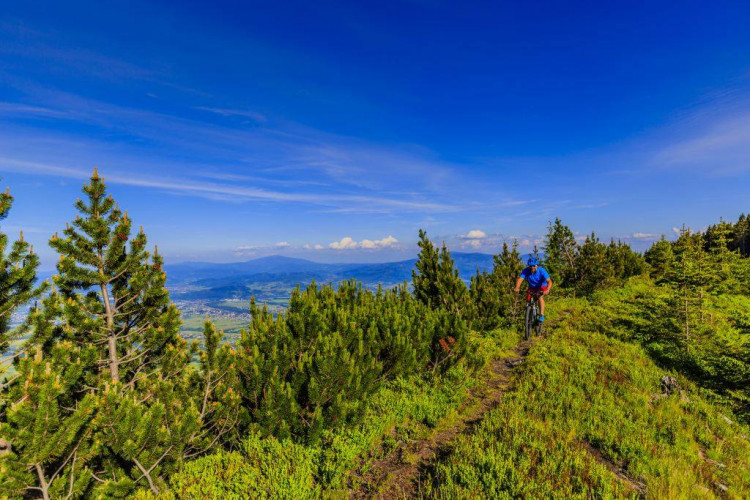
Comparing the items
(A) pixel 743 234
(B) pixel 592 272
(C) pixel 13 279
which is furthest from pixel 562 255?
(A) pixel 743 234

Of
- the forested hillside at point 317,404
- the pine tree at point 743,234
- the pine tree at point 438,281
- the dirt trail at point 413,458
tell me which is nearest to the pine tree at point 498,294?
the pine tree at point 438,281

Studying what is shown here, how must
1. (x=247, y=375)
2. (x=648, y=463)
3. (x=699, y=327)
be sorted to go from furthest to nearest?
1. (x=699, y=327)
2. (x=247, y=375)
3. (x=648, y=463)

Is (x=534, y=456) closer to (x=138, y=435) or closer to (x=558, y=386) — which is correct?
(x=558, y=386)

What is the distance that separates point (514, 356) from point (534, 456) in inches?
244

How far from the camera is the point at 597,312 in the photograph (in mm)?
15125

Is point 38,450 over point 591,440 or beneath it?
over

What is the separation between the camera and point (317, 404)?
6.01 m

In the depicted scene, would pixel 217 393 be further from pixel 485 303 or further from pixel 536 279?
pixel 485 303

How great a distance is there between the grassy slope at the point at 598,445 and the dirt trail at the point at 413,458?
0.46m

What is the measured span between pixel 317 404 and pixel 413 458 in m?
2.01

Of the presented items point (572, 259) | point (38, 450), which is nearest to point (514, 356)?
point (38, 450)

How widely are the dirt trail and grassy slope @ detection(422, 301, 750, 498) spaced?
1.52 ft

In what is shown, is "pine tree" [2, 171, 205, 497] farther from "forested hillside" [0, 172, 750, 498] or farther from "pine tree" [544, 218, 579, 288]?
"pine tree" [544, 218, 579, 288]

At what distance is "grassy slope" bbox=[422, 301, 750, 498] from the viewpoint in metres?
4.30
